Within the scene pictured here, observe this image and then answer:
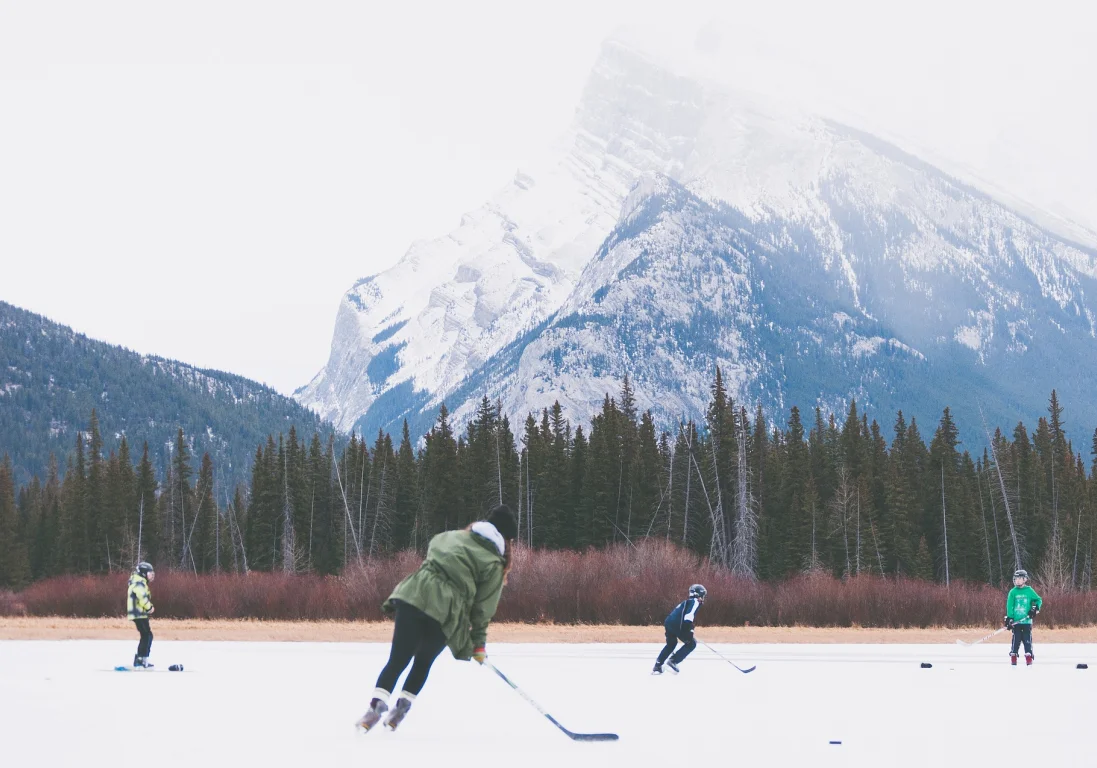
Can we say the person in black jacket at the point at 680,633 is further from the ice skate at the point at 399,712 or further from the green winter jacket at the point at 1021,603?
the ice skate at the point at 399,712

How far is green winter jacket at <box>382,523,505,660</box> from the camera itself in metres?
9.92

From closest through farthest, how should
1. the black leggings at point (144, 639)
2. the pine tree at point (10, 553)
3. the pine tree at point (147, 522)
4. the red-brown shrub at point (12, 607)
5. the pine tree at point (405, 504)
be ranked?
the black leggings at point (144, 639) < the red-brown shrub at point (12, 607) < the pine tree at point (405, 504) < the pine tree at point (10, 553) < the pine tree at point (147, 522)

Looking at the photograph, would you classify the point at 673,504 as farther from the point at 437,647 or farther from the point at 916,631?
the point at 437,647

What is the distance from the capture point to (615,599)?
4122 cm

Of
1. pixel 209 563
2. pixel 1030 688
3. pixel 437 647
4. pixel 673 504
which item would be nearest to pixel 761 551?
pixel 673 504

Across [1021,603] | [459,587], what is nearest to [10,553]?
[1021,603]

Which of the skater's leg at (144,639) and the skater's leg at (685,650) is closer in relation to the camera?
the skater's leg at (144,639)

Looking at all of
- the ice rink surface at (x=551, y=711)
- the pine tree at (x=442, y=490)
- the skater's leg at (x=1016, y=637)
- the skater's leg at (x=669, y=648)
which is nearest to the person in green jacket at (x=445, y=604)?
the ice rink surface at (x=551, y=711)

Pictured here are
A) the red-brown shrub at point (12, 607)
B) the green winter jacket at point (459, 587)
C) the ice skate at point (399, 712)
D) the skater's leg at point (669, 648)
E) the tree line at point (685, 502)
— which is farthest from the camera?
the tree line at point (685, 502)

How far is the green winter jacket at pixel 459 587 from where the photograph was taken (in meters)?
9.92

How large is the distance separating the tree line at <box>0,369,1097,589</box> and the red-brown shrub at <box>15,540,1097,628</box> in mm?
25802

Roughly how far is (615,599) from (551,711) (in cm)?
2856

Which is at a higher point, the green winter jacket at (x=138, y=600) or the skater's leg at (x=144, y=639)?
the green winter jacket at (x=138, y=600)

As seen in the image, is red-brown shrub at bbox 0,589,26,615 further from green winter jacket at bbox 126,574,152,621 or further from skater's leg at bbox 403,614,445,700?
skater's leg at bbox 403,614,445,700
